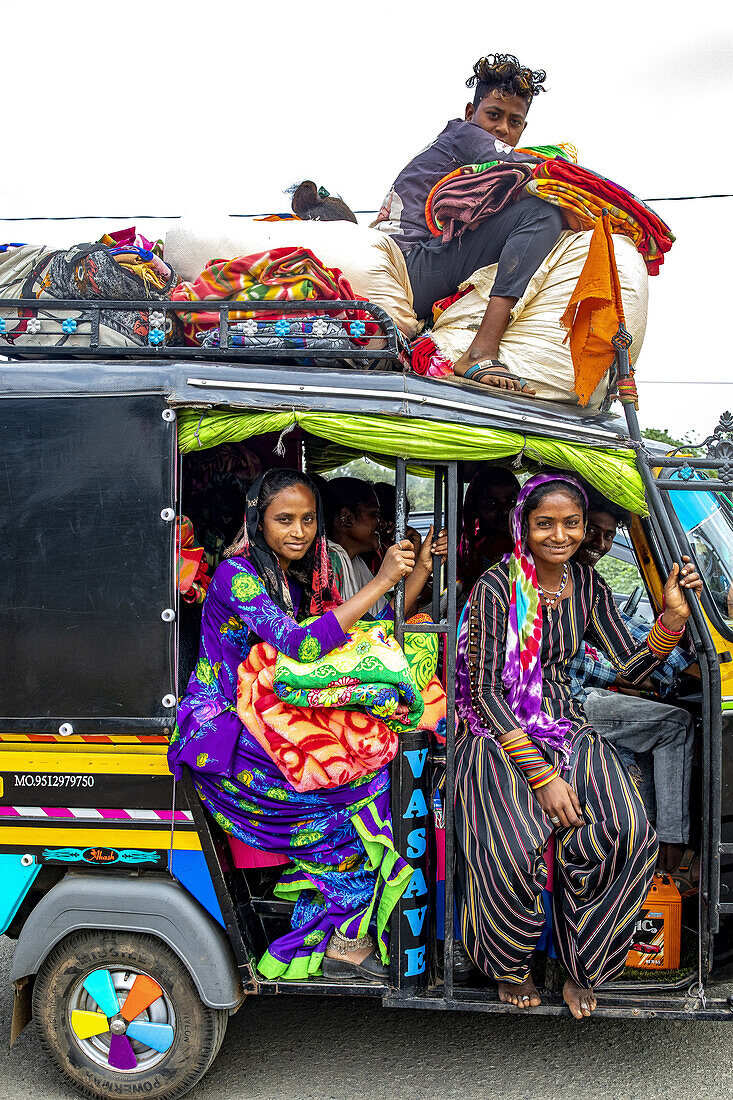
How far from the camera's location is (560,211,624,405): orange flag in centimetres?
352

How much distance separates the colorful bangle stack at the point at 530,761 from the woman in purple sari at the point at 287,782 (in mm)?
430

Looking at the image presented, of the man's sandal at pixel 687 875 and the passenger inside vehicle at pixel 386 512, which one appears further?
the passenger inside vehicle at pixel 386 512

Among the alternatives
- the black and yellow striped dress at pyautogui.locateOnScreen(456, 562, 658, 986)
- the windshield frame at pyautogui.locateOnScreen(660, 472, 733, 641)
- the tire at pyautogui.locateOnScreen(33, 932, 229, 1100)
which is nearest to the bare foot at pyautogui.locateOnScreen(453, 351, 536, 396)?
the windshield frame at pyautogui.locateOnScreen(660, 472, 733, 641)

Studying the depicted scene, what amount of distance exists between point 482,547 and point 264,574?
4.74ft

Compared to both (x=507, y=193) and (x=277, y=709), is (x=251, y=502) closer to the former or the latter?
(x=277, y=709)

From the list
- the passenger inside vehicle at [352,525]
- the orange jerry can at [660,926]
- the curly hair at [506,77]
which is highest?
the curly hair at [506,77]

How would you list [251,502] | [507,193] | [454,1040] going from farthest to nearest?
A: [507,193]
[454,1040]
[251,502]

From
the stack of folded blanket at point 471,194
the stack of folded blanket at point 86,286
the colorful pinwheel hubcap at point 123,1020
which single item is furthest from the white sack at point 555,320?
the colorful pinwheel hubcap at point 123,1020

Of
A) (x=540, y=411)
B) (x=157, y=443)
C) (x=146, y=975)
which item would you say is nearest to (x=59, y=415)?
(x=157, y=443)

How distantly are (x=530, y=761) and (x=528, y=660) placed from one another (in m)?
0.35

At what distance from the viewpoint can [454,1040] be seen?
3502 mm

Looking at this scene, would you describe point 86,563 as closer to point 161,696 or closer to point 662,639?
point 161,696

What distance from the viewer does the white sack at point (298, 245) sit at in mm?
3844

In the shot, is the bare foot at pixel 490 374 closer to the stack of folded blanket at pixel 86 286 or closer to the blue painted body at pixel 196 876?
the stack of folded blanket at pixel 86 286
